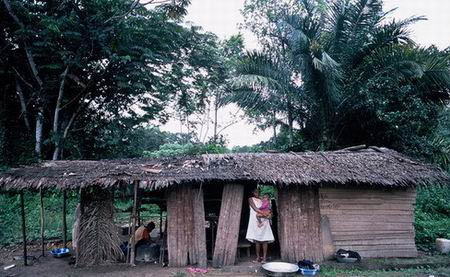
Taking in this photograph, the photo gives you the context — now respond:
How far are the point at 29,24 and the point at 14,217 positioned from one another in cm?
732

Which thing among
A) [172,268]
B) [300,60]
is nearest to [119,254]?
[172,268]

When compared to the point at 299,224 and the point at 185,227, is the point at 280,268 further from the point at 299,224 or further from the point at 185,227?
the point at 185,227

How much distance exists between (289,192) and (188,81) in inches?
459

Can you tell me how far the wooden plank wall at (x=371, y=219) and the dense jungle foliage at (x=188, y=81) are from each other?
1.65 meters

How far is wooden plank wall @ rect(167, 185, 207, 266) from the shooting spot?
325 inches

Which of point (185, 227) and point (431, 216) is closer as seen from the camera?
point (185, 227)

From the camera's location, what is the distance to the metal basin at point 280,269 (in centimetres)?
718

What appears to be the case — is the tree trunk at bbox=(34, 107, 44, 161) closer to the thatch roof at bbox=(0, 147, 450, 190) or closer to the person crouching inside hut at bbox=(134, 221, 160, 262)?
the thatch roof at bbox=(0, 147, 450, 190)

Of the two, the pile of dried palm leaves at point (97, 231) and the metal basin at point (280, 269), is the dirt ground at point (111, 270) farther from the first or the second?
the metal basin at point (280, 269)

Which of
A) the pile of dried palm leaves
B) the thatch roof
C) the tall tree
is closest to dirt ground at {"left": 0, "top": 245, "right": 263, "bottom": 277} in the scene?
the pile of dried palm leaves

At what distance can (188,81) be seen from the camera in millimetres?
18844

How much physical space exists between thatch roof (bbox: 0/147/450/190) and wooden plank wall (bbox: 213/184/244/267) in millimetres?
417

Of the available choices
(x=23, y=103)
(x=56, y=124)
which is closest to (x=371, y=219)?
(x=56, y=124)

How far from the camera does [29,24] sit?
13.4 m
